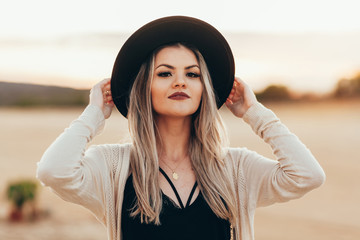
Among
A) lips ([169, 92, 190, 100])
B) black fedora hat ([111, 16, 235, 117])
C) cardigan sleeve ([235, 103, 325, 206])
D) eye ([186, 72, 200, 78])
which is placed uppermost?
black fedora hat ([111, 16, 235, 117])

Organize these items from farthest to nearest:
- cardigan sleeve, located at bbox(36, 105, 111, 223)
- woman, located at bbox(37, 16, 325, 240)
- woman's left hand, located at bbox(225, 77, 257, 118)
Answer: woman's left hand, located at bbox(225, 77, 257, 118) < woman, located at bbox(37, 16, 325, 240) < cardigan sleeve, located at bbox(36, 105, 111, 223)

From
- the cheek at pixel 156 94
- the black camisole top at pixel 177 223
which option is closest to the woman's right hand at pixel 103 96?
the cheek at pixel 156 94

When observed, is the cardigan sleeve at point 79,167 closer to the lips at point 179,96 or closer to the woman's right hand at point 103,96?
the woman's right hand at point 103,96

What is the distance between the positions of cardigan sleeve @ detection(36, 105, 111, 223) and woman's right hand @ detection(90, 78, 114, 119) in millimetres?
50

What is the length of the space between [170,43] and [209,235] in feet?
3.34

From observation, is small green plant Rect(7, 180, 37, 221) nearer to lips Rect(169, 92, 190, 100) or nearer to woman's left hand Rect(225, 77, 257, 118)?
woman's left hand Rect(225, 77, 257, 118)

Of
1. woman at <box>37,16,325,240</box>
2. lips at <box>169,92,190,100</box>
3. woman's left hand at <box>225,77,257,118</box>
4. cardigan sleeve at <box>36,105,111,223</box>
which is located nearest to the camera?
cardigan sleeve at <box>36,105,111,223</box>


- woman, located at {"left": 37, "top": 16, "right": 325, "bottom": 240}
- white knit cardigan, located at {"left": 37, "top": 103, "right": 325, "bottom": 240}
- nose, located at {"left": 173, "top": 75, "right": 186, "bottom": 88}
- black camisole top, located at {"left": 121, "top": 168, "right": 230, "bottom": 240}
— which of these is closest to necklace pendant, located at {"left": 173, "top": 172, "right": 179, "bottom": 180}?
woman, located at {"left": 37, "top": 16, "right": 325, "bottom": 240}

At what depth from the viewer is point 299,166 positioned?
93.3 inches

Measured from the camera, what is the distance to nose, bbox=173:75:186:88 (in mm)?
2393

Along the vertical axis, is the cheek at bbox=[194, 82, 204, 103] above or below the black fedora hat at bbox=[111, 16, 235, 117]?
below

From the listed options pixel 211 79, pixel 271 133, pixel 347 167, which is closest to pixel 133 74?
pixel 211 79

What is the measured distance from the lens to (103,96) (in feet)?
8.41

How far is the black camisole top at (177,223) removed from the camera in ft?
7.48
